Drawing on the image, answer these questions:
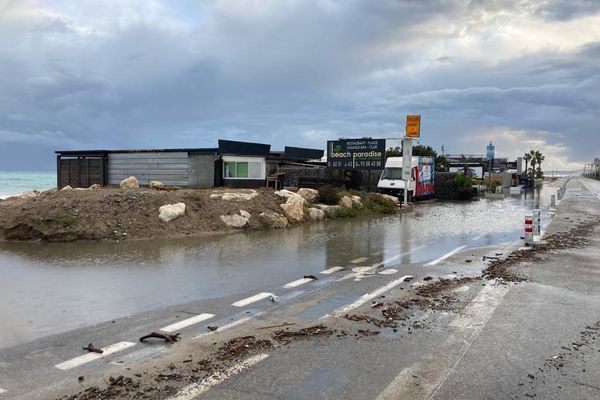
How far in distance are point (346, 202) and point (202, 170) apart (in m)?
10.4

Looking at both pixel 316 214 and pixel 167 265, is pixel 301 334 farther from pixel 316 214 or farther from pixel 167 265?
pixel 316 214

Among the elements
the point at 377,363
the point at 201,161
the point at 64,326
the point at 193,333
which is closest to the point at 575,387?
the point at 377,363

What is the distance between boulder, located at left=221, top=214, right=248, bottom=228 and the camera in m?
17.4

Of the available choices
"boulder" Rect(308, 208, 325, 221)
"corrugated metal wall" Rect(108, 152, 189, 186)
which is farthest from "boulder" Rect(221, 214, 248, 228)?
"corrugated metal wall" Rect(108, 152, 189, 186)

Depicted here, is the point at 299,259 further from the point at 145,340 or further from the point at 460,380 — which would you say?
the point at 460,380

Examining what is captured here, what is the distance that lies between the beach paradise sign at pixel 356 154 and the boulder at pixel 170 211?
17.0m

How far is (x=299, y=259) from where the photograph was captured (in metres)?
11.8

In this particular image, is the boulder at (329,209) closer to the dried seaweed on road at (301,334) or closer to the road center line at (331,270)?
the road center line at (331,270)

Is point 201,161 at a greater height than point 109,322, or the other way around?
point 201,161

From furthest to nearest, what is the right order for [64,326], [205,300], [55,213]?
[55,213], [205,300], [64,326]

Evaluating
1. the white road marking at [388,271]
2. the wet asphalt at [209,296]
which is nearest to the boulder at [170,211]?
the wet asphalt at [209,296]

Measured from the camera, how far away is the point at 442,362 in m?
5.19

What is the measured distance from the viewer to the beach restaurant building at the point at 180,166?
31016 mm

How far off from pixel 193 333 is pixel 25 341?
1904 millimetres
